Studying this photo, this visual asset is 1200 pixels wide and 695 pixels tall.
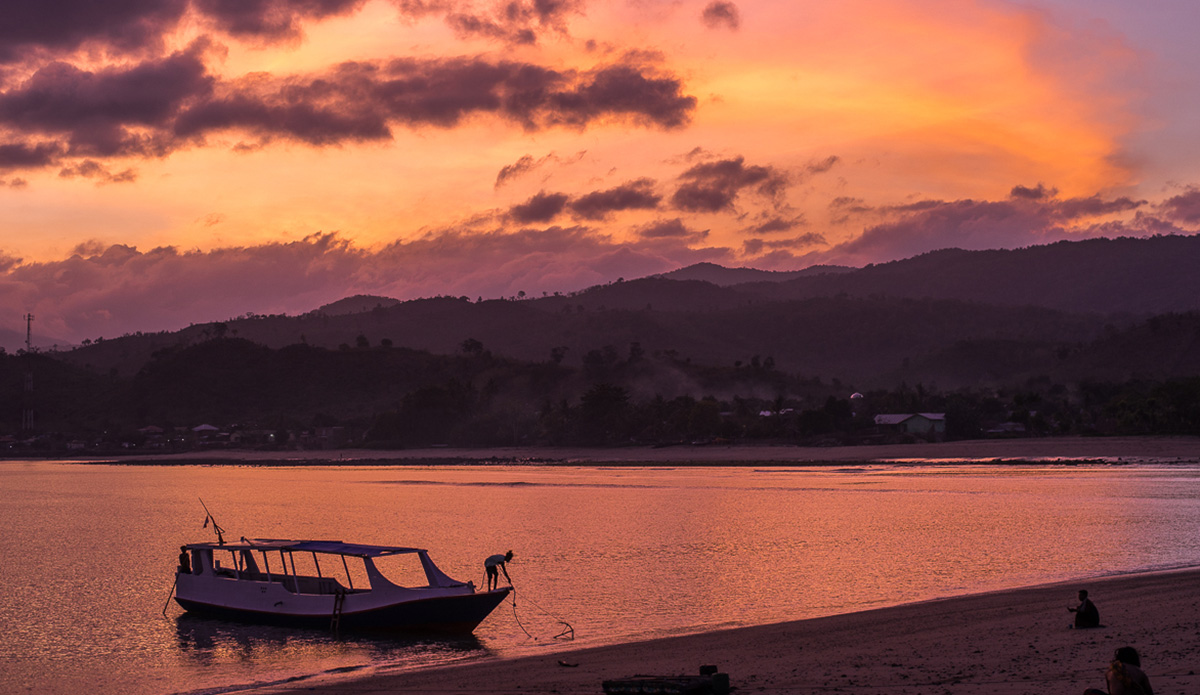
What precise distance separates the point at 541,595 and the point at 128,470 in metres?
159

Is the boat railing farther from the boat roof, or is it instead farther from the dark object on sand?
the dark object on sand

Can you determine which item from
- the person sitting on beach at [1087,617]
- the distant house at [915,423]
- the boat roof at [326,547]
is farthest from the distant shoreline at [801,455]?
the boat roof at [326,547]

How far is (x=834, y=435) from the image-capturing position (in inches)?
5910

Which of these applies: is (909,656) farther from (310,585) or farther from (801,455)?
(801,455)

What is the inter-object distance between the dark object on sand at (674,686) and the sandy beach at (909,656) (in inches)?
40.7

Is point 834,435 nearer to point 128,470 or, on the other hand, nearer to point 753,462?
point 753,462

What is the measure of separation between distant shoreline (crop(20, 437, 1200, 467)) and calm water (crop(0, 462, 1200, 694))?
1192cm

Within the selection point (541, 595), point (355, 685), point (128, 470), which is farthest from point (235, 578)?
point (128, 470)

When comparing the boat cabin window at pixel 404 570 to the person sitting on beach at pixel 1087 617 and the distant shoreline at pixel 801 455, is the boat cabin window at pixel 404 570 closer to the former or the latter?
the person sitting on beach at pixel 1087 617

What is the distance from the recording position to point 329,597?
3294 cm

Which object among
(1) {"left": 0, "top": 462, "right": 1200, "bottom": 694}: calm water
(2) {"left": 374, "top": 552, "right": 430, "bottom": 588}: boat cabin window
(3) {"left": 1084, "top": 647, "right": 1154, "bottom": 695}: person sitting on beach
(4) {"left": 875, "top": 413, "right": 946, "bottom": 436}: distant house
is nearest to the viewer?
(3) {"left": 1084, "top": 647, "right": 1154, "bottom": 695}: person sitting on beach

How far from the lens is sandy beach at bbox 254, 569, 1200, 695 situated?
19578 millimetres

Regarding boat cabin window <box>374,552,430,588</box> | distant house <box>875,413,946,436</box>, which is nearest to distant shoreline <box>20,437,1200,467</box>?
distant house <box>875,413,946,436</box>

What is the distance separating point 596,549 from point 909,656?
31.5m
